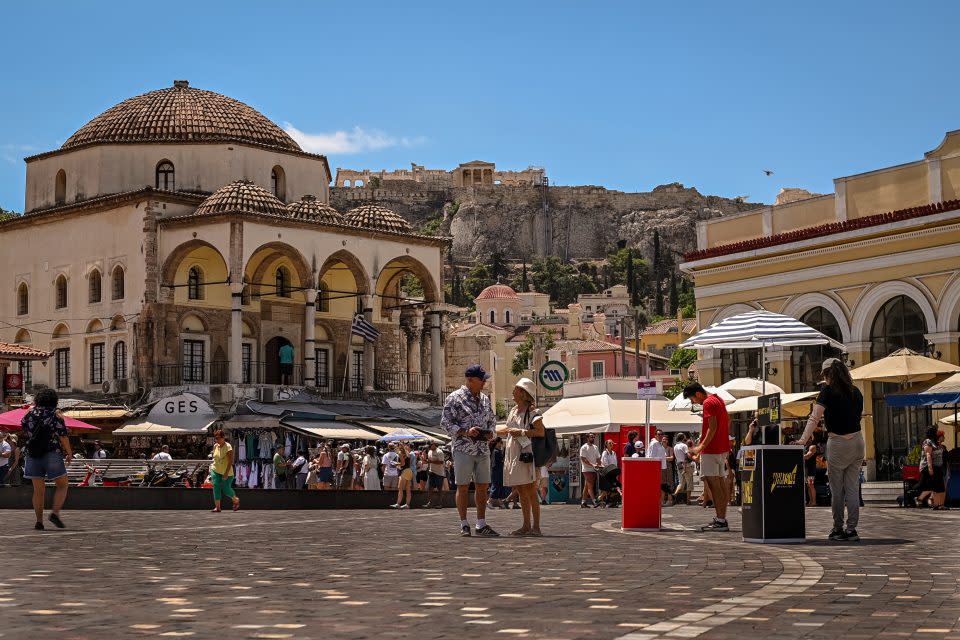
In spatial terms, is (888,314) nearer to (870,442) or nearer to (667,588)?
(870,442)

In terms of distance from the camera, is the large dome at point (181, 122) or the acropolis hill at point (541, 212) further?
the acropolis hill at point (541, 212)

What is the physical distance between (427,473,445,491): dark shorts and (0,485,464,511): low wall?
1862 mm

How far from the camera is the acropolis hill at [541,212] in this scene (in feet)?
590

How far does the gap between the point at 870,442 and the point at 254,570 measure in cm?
2412

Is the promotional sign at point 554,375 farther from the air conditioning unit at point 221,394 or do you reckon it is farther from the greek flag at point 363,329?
the air conditioning unit at point 221,394

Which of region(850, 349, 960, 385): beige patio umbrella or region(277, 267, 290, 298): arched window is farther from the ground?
region(277, 267, 290, 298): arched window

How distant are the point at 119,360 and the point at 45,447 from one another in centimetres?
3431

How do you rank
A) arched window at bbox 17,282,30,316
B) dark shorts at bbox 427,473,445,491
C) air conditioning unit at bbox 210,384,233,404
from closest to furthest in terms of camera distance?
dark shorts at bbox 427,473,445,491
air conditioning unit at bbox 210,384,233,404
arched window at bbox 17,282,30,316

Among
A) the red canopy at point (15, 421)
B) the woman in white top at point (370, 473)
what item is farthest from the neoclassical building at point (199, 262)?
the woman in white top at point (370, 473)

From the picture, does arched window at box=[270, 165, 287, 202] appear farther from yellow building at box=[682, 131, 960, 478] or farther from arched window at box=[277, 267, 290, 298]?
yellow building at box=[682, 131, 960, 478]

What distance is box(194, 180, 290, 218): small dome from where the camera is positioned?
46312 millimetres

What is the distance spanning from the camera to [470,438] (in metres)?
13.4

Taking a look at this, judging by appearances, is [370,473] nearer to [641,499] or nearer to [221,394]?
[221,394]

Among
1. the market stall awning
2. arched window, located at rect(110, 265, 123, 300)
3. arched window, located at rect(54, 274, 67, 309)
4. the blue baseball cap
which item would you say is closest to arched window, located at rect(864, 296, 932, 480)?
the market stall awning
